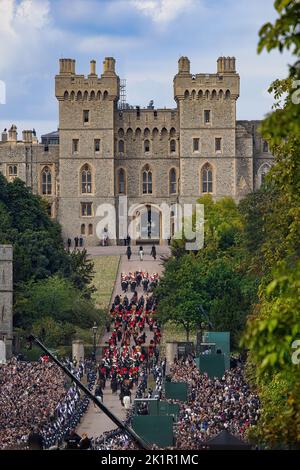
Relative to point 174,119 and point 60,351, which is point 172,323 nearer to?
point 60,351

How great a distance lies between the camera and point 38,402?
4572cm

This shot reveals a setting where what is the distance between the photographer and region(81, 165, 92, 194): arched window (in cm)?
11319

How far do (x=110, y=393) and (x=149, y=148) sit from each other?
2340 inches

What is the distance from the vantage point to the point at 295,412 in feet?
60.3

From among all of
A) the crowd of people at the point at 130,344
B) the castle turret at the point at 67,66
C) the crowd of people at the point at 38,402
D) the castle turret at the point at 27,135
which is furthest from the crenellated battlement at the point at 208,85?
the crowd of people at the point at 38,402

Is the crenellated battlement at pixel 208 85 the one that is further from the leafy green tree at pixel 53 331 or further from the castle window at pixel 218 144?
the leafy green tree at pixel 53 331

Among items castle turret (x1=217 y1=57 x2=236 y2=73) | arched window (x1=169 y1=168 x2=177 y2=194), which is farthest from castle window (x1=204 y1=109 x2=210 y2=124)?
arched window (x1=169 y1=168 x2=177 y2=194)

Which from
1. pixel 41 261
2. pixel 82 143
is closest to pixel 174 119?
pixel 82 143

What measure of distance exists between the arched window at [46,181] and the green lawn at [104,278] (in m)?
16.8

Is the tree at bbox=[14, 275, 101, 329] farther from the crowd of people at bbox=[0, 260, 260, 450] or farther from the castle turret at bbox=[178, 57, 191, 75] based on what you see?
the castle turret at bbox=[178, 57, 191, 75]

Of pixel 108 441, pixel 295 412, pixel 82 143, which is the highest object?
pixel 82 143

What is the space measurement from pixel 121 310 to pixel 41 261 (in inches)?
183

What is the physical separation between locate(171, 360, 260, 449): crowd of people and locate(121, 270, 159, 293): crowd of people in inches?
1116

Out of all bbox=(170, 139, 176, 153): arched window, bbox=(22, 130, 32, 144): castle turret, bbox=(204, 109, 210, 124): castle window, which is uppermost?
bbox=(204, 109, 210, 124): castle window
